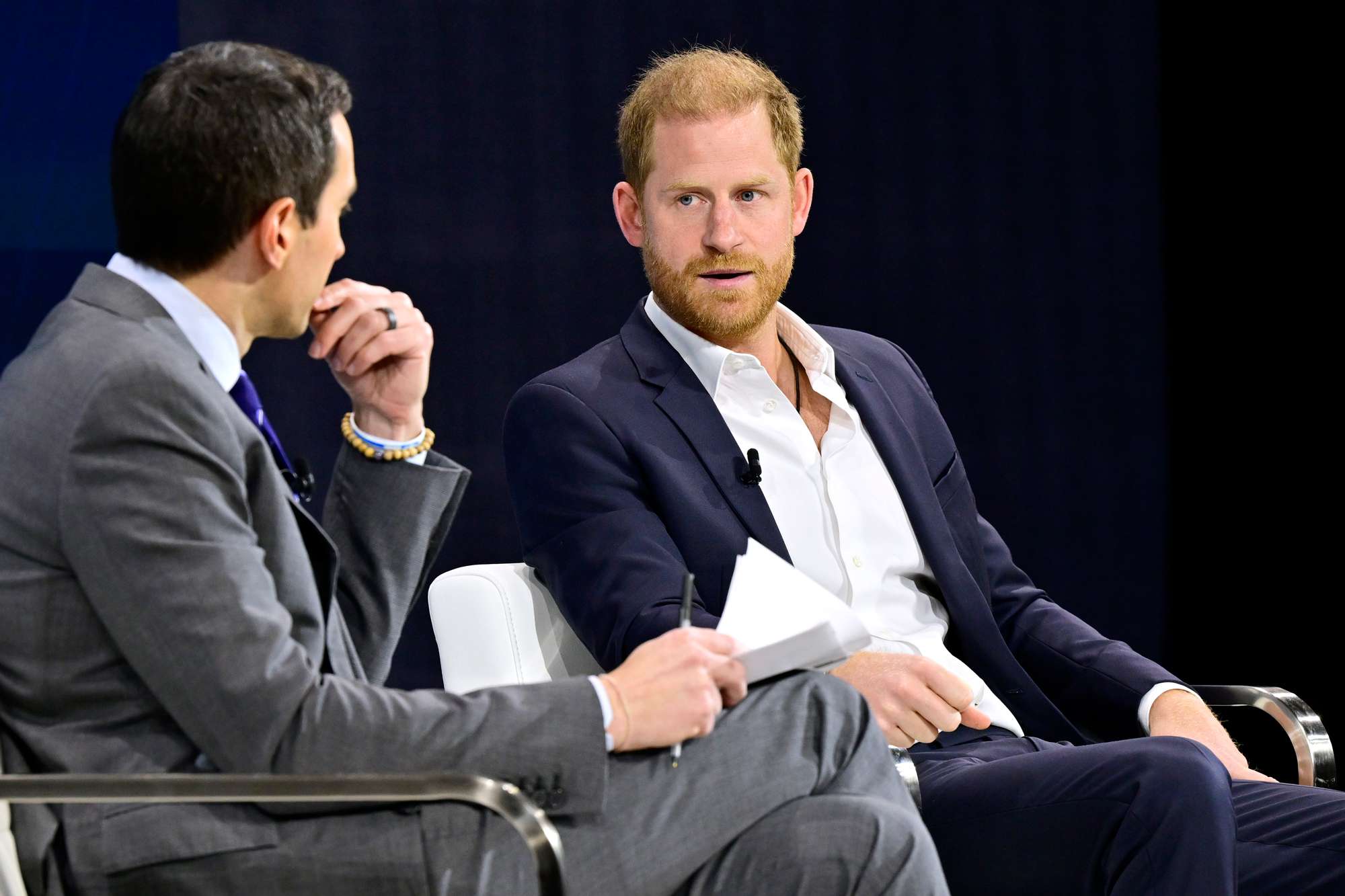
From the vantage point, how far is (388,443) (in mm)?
1947

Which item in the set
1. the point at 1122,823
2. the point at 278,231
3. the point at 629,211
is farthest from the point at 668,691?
the point at 629,211

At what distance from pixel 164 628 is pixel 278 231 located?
1.49ft

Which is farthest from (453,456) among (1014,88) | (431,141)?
(1014,88)

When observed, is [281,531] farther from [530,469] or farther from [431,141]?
[431,141]

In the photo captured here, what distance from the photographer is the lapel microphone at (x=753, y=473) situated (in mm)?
2521

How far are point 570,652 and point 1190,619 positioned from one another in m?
2.84

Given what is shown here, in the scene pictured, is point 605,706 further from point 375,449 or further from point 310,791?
point 375,449

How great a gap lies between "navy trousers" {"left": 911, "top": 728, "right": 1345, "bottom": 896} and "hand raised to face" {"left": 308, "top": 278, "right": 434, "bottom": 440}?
3.13 feet

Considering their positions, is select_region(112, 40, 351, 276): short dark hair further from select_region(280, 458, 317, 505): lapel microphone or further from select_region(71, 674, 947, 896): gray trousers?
select_region(71, 674, 947, 896): gray trousers

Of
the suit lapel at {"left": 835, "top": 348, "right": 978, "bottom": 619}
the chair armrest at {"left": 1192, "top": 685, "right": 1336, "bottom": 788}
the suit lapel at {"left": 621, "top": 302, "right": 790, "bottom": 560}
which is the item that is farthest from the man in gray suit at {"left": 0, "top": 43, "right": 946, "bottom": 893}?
the chair armrest at {"left": 1192, "top": 685, "right": 1336, "bottom": 788}

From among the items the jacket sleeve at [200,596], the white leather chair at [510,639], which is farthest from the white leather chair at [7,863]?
the white leather chair at [510,639]

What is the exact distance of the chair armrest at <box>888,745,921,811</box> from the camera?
2148 mm

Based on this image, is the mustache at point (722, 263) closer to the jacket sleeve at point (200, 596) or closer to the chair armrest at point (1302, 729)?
the chair armrest at point (1302, 729)

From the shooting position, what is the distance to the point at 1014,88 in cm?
473
